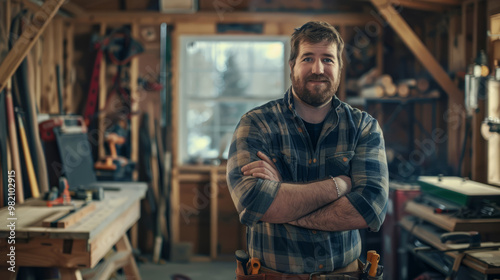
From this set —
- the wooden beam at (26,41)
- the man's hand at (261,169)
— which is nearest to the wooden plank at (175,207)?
the wooden beam at (26,41)

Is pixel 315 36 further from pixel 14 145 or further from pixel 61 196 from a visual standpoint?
pixel 14 145

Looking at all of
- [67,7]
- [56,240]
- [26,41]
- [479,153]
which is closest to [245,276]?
[56,240]

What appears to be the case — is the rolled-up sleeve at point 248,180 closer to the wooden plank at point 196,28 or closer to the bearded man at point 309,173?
the bearded man at point 309,173

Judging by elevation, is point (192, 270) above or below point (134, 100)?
below

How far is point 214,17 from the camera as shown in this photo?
15.3ft

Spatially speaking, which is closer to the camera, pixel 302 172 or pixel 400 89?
pixel 302 172

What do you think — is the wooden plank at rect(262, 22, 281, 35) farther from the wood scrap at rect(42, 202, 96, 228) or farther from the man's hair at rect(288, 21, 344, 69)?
the man's hair at rect(288, 21, 344, 69)

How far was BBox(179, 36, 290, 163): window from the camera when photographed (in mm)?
4820

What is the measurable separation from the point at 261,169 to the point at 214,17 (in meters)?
3.24

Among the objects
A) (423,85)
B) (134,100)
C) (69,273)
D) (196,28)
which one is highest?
(196,28)

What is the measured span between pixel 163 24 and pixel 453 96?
9.33 ft

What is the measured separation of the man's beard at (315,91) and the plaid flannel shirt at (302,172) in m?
0.08

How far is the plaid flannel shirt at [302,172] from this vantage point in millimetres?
1742

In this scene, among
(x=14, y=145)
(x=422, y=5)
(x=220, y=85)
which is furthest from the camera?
(x=220, y=85)
